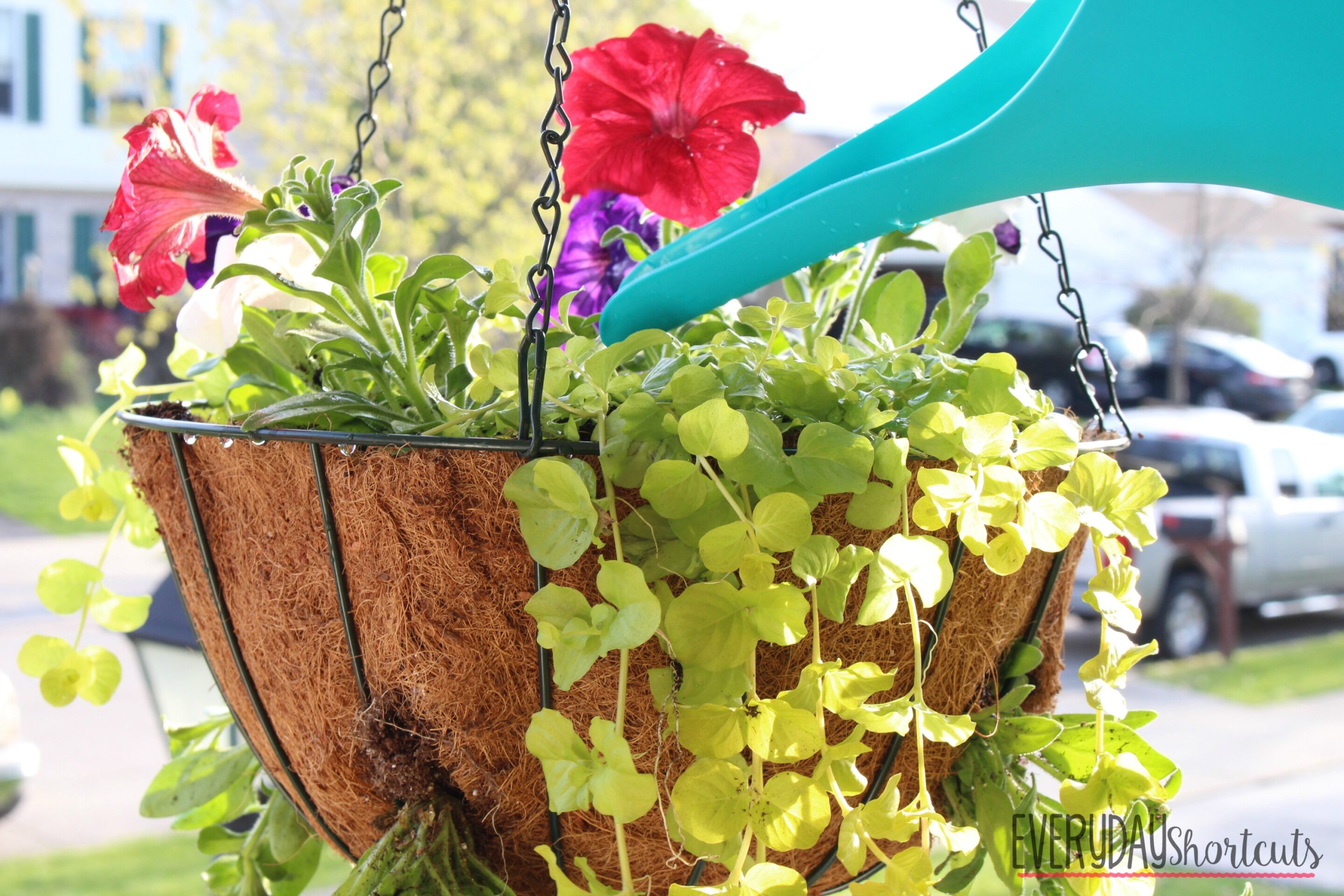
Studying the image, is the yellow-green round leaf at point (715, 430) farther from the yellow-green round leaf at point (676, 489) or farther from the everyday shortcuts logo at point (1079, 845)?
the everyday shortcuts logo at point (1079, 845)

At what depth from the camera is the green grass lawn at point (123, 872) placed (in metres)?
2.22

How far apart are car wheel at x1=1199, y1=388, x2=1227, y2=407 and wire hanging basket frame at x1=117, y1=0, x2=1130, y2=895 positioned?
389 inches

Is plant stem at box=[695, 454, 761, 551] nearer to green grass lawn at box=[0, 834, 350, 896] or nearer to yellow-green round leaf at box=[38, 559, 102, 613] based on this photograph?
yellow-green round leaf at box=[38, 559, 102, 613]

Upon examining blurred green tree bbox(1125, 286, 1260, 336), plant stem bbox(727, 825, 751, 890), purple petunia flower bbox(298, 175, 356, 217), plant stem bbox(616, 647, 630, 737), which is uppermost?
blurred green tree bbox(1125, 286, 1260, 336)

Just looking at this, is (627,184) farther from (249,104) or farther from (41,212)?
(41,212)

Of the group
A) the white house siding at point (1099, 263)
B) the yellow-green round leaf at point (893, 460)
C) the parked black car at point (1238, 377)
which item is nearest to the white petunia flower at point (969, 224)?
the yellow-green round leaf at point (893, 460)

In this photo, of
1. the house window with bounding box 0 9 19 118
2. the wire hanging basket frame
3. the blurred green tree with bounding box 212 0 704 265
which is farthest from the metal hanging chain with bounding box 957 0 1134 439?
the house window with bounding box 0 9 19 118

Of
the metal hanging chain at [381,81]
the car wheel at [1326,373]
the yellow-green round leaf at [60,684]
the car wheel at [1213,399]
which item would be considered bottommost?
the yellow-green round leaf at [60,684]

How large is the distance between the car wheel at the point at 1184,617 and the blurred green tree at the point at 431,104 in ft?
10.3

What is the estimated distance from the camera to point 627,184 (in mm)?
494

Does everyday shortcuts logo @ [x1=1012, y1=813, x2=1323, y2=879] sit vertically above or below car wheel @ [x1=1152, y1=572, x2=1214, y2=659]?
above

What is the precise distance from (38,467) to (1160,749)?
6978mm

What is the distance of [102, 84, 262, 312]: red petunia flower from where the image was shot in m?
0.44

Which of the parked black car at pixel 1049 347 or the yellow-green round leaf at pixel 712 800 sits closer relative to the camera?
the yellow-green round leaf at pixel 712 800
